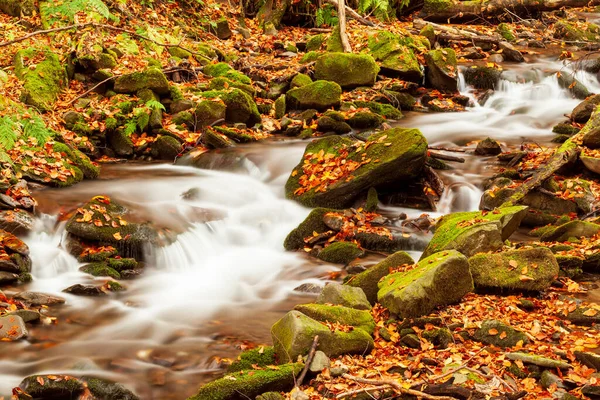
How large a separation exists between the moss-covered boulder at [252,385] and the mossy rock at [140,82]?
959 centimetres

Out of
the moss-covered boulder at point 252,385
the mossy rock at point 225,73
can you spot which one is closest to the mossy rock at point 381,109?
the mossy rock at point 225,73

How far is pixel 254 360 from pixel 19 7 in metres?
13.4

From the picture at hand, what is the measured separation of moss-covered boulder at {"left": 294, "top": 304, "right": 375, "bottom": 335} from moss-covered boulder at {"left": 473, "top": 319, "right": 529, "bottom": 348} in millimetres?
994

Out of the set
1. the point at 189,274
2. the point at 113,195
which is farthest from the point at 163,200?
the point at 189,274

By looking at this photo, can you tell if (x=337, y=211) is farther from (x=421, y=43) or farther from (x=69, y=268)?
(x=421, y=43)

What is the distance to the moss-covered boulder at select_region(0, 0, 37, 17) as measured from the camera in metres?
15.1

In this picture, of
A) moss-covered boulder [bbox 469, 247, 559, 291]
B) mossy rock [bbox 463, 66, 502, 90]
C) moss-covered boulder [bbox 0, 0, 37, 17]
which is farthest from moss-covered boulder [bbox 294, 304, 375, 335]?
moss-covered boulder [bbox 0, 0, 37, 17]

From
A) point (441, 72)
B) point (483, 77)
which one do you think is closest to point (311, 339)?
point (441, 72)

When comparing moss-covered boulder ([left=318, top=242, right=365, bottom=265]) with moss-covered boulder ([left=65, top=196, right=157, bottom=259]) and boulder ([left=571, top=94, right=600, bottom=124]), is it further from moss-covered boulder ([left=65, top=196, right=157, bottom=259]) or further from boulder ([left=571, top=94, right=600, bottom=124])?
boulder ([left=571, top=94, right=600, bottom=124])

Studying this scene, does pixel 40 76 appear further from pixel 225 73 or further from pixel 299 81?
pixel 299 81

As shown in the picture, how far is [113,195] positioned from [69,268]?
206 centimetres

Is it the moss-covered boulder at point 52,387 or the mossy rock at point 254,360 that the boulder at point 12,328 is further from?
the mossy rock at point 254,360

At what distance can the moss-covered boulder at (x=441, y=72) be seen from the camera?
1611 centimetres

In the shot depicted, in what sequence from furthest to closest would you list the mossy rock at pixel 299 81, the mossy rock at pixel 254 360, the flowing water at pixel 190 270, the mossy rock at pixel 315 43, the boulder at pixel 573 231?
the mossy rock at pixel 315 43
the mossy rock at pixel 299 81
the boulder at pixel 573 231
the flowing water at pixel 190 270
the mossy rock at pixel 254 360
